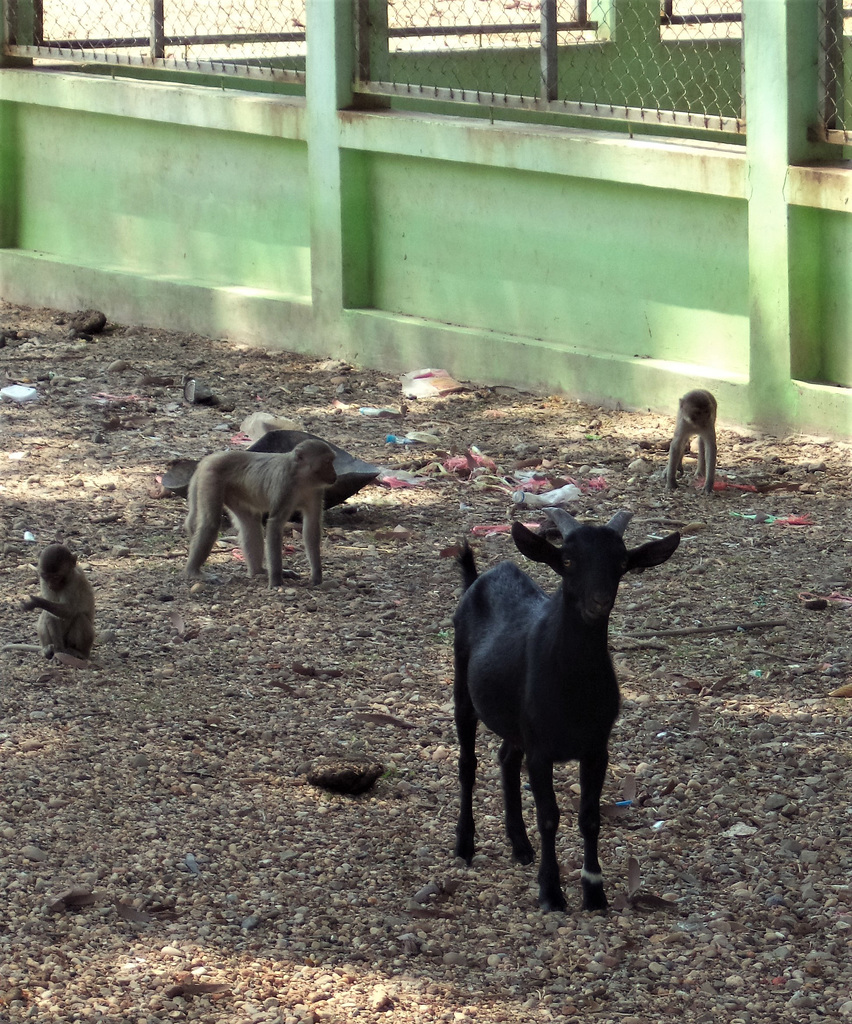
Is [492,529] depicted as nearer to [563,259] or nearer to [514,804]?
[563,259]

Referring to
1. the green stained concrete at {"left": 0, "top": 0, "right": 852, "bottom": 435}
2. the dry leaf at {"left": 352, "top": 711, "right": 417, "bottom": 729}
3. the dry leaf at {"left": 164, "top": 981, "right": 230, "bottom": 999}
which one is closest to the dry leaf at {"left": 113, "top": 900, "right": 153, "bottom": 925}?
the dry leaf at {"left": 164, "top": 981, "right": 230, "bottom": 999}

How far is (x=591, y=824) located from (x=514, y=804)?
41 cm

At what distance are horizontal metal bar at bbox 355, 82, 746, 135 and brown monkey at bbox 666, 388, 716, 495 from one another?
1871 mm

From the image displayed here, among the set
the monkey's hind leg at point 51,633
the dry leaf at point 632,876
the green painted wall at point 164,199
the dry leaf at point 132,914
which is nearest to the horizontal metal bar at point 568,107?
the green painted wall at point 164,199

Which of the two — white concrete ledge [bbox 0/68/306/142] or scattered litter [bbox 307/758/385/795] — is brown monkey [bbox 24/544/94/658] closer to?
scattered litter [bbox 307/758/385/795]

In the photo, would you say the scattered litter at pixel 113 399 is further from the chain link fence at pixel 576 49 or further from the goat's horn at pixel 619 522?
the goat's horn at pixel 619 522

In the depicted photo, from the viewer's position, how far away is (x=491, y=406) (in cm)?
1061

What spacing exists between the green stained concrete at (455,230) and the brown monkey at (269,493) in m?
3.31

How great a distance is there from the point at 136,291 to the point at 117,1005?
9753mm

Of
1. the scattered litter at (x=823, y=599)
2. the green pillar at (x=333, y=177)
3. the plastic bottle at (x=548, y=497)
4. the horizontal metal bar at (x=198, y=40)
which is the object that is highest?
the horizontal metal bar at (x=198, y=40)

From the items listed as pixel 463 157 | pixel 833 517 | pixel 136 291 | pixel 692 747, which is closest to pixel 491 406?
pixel 463 157

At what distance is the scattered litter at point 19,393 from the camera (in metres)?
11.1

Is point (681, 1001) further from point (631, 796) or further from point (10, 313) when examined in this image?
point (10, 313)

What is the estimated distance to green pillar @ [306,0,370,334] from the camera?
451 inches
